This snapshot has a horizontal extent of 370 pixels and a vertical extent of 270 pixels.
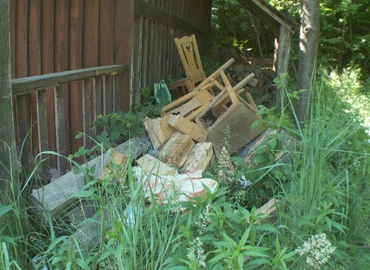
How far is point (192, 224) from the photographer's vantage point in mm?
2414

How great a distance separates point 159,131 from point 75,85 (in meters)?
1.35

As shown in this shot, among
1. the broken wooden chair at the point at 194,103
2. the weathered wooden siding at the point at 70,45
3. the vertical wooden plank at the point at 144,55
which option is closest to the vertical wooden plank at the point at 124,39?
the weathered wooden siding at the point at 70,45

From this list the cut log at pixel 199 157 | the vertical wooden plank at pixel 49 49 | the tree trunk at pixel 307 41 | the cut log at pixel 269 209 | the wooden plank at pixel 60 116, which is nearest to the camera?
the cut log at pixel 269 209

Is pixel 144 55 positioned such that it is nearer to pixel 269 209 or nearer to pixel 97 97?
pixel 97 97

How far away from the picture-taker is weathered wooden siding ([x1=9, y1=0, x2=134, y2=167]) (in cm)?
469

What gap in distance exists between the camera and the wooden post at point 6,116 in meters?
2.54

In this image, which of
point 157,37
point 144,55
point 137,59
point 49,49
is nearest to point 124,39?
point 137,59

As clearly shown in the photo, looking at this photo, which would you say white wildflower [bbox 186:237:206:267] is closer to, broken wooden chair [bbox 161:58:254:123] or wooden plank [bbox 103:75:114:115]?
wooden plank [bbox 103:75:114:115]

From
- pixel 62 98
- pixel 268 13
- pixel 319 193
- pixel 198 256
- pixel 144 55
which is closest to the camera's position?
pixel 198 256

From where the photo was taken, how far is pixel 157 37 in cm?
616

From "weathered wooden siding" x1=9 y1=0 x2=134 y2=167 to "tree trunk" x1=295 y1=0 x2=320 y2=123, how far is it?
103 inches

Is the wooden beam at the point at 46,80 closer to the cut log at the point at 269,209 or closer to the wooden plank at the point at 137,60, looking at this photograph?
the wooden plank at the point at 137,60

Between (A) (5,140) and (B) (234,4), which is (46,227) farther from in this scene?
(B) (234,4)

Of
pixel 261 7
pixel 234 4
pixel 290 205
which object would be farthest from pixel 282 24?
pixel 234 4
